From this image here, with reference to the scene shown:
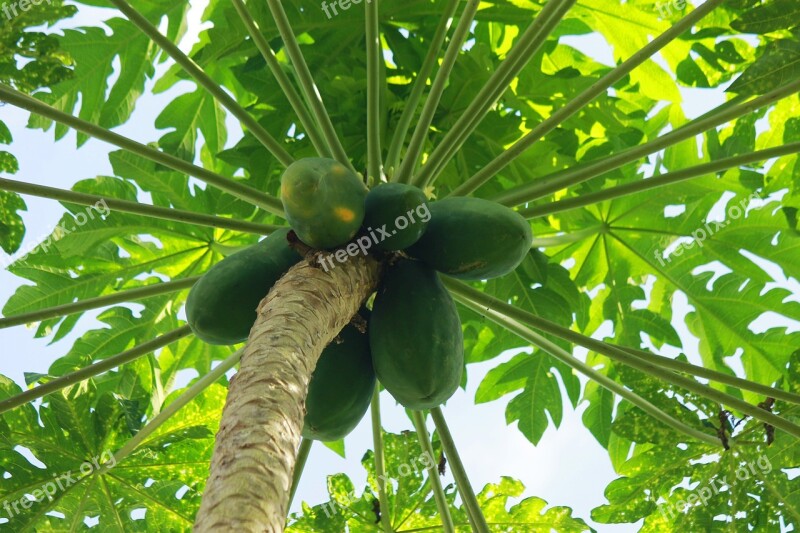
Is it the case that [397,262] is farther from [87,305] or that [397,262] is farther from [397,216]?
[87,305]

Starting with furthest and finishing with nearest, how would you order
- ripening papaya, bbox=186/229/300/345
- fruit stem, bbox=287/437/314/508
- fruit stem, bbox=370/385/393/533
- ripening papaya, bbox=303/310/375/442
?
fruit stem, bbox=370/385/393/533
fruit stem, bbox=287/437/314/508
ripening papaya, bbox=303/310/375/442
ripening papaya, bbox=186/229/300/345

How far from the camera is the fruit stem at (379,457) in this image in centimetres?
299

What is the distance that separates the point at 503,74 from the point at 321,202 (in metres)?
0.94

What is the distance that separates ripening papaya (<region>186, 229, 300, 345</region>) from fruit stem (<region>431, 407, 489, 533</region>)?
76 cm

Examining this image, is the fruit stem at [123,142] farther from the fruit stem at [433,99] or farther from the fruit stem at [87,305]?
the fruit stem at [433,99]

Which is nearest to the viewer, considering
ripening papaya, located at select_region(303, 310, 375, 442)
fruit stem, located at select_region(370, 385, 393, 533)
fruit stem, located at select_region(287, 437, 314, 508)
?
ripening papaya, located at select_region(303, 310, 375, 442)

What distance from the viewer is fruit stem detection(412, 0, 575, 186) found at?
8.20ft

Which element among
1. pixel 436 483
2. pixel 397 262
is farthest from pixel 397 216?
pixel 436 483

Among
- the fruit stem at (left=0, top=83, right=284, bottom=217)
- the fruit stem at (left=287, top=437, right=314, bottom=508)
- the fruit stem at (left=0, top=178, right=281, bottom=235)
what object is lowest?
the fruit stem at (left=287, top=437, right=314, bottom=508)

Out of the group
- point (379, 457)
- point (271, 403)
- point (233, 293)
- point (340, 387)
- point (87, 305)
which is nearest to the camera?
point (271, 403)

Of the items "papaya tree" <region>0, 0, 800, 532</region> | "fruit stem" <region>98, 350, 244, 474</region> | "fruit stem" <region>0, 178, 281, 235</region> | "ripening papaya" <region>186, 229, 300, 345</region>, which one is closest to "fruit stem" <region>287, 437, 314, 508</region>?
"papaya tree" <region>0, 0, 800, 532</region>

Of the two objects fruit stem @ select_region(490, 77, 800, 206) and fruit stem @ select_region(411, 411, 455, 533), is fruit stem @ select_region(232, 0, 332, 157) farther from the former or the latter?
fruit stem @ select_region(411, 411, 455, 533)

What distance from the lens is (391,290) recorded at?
2309 millimetres

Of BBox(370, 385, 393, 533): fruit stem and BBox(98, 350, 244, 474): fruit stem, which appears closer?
BBox(98, 350, 244, 474): fruit stem
